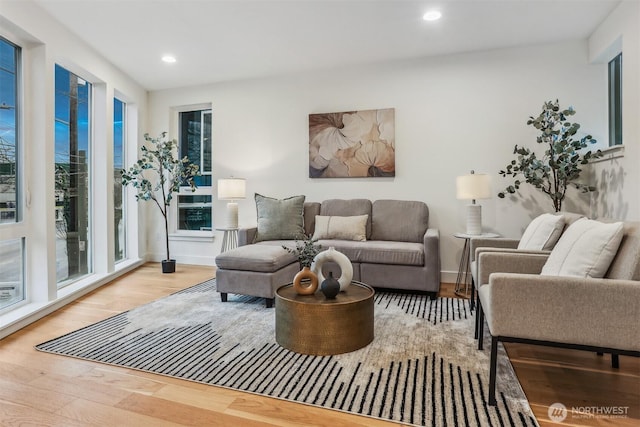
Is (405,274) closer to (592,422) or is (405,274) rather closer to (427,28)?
(592,422)

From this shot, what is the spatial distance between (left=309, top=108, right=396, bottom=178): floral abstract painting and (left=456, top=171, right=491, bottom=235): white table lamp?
96 cm

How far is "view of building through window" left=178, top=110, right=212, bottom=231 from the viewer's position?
5418 millimetres

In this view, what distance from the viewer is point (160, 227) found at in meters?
5.47

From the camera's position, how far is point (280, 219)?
171 inches

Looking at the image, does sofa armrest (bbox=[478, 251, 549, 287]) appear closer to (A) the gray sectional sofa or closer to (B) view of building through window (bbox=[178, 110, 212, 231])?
(A) the gray sectional sofa

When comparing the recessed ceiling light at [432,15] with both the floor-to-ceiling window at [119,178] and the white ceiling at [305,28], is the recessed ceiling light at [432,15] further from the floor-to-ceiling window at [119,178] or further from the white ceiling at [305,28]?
the floor-to-ceiling window at [119,178]

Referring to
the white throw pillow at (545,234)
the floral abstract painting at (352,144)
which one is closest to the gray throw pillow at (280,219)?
the floral abstract painting at (352,144)

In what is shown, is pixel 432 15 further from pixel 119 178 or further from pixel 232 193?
pixel 119 178

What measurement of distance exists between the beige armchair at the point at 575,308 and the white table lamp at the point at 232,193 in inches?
138

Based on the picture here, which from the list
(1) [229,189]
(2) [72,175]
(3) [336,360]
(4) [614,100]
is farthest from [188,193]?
(4) [614,100]

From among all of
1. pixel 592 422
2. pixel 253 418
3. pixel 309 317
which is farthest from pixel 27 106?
pixel 592 422

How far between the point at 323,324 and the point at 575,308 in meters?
1.30

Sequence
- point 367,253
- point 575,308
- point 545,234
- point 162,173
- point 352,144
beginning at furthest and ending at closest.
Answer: point 162,173 → point 352,144 → point 367,253 → point 545,234 → point 575,308

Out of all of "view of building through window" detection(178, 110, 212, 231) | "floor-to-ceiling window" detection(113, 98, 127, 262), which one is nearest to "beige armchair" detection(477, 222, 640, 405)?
"view of building through window" detection(178, 110, 212, 231)
